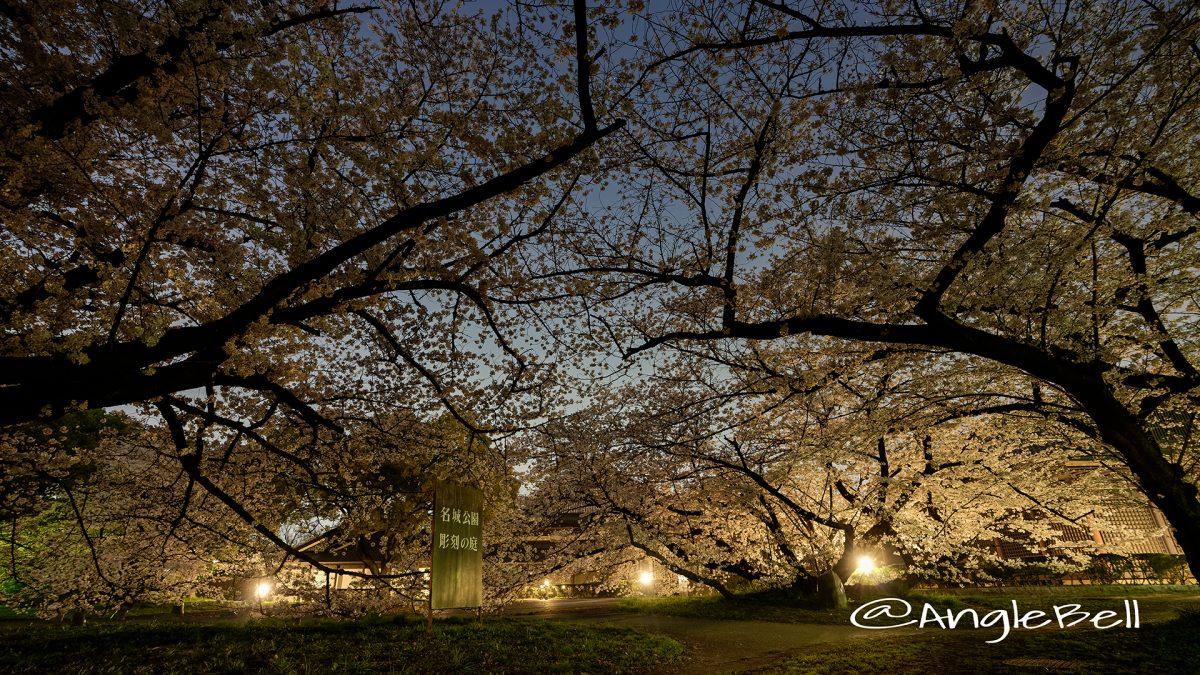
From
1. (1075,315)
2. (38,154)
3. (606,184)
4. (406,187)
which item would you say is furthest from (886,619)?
(38,154)

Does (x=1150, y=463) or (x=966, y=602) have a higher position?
(x=1150, y=463)

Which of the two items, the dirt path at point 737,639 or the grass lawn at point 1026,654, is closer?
the grass lawn at point 1026,654

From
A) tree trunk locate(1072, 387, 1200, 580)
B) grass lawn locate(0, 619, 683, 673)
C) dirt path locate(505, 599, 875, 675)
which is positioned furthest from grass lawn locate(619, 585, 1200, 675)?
grass lawn locate(0, 619, 683, 673)

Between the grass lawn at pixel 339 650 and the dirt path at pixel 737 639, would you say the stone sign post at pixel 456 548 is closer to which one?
the grass lawn at pixel 339 650

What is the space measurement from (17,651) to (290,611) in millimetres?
9491

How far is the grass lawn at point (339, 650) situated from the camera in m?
7.64

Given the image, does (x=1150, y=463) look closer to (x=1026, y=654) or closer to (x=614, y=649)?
(x=1026, y=654)

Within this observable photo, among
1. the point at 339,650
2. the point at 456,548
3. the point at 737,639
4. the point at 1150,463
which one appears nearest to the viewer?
the point at 1150,463

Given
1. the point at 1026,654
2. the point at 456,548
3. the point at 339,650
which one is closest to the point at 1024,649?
the point at 1026,654

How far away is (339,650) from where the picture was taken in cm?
885

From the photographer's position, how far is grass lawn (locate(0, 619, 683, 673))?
25.1 ft

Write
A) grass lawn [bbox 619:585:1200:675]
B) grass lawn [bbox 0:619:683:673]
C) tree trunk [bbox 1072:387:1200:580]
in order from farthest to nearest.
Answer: grass lawn [bbox 0:619:683:673] → grass lawn [bbox 619:585:1200:675] → tree trunk [bbox 1072:387:1200:580]

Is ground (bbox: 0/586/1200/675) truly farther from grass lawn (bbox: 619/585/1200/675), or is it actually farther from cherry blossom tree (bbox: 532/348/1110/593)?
cherry blossom tree (bbox: 532/348/1110/593)

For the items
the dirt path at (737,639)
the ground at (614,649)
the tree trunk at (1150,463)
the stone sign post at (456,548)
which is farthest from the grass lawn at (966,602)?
the stone sign post at (456,548)
